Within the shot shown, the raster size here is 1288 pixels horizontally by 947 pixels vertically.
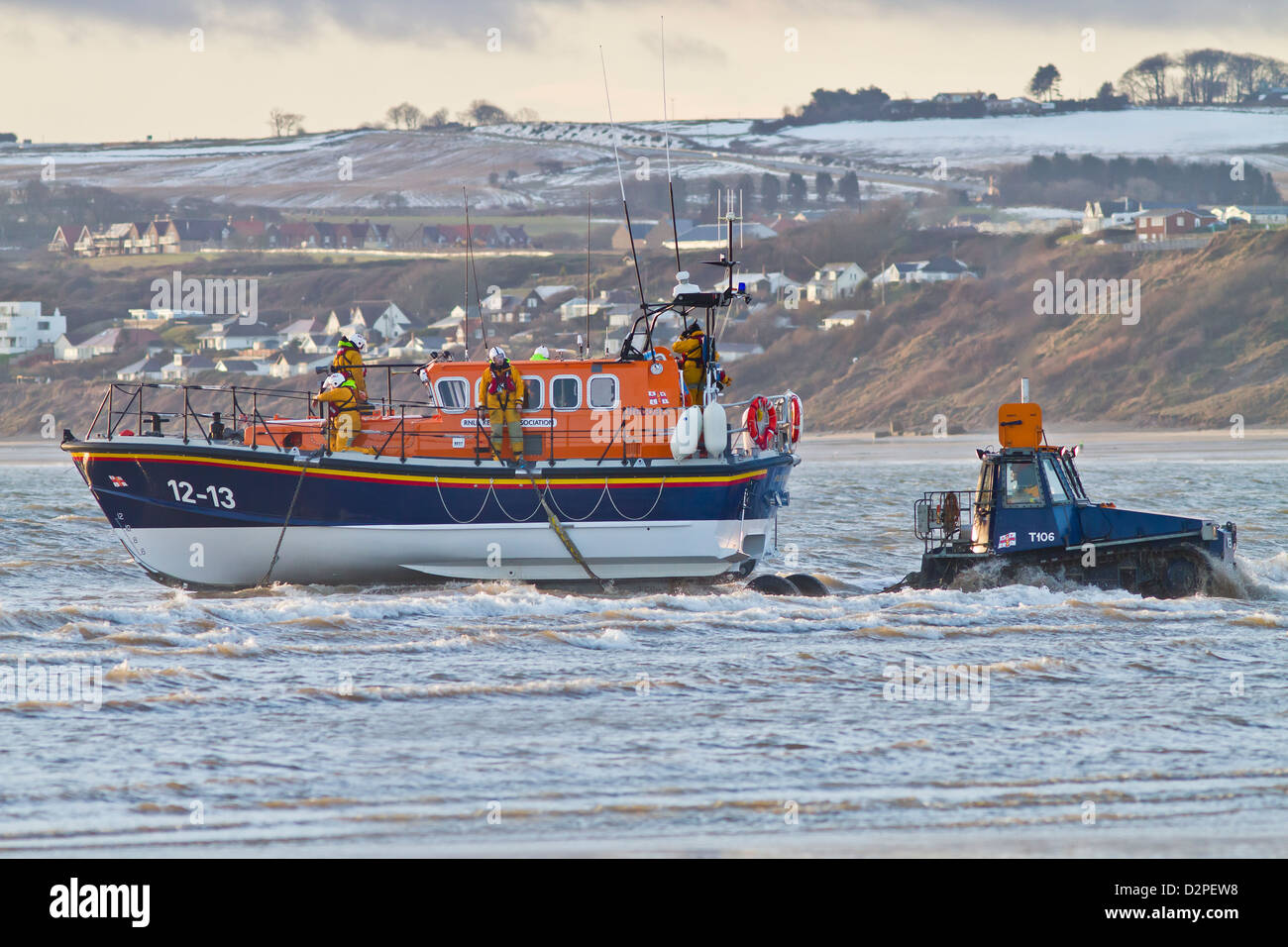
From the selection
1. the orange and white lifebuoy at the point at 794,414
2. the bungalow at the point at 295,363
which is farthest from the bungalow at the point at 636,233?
the orange and white lifebuoy at the point at 794,414

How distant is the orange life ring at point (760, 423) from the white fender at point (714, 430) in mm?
1204

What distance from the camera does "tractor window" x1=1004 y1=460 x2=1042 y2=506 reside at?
1791 centimetres

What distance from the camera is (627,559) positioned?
63.6ft

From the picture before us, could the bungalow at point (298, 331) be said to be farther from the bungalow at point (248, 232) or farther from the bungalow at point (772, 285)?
the bungalow at point (772, 285)

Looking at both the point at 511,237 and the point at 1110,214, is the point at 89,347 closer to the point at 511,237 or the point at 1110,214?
the point at 511,237

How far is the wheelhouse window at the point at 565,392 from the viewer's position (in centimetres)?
1964

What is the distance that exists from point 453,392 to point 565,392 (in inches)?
56.7

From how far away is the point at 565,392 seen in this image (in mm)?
19672

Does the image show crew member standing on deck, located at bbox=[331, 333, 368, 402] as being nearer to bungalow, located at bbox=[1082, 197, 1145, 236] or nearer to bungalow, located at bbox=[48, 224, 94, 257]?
bungalow, located at bbox=[1082, 197, 1145, 236]

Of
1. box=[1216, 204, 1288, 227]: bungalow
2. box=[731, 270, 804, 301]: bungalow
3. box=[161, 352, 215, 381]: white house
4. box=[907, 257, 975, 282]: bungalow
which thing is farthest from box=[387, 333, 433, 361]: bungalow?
box=[1216, 204, 1288, 227]: bungalow

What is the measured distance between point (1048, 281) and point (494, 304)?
40168 millimetres

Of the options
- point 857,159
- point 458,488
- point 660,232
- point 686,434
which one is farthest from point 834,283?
point 458,488

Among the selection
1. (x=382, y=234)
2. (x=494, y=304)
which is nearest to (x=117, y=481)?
(x=494, y=304)

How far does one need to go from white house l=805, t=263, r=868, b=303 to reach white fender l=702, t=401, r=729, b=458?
90.4 metres
